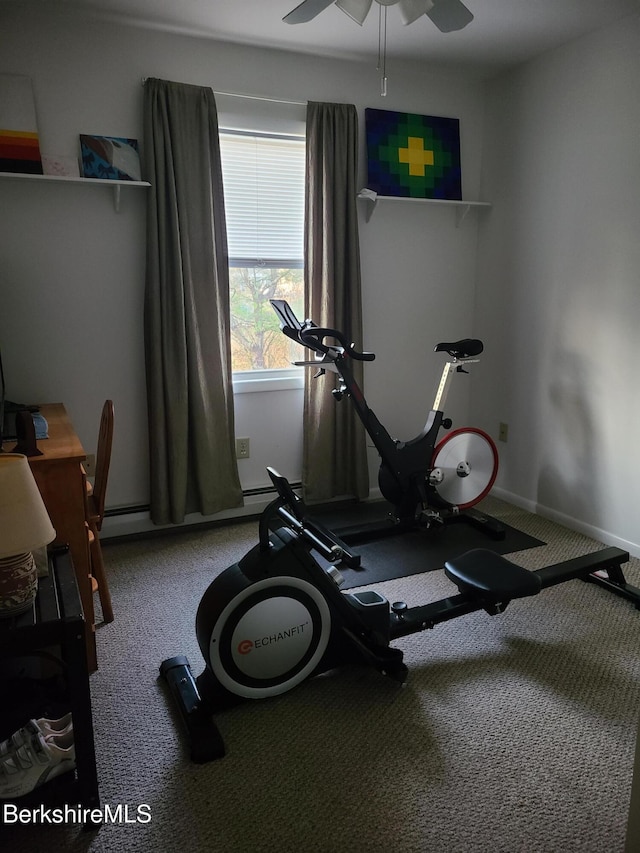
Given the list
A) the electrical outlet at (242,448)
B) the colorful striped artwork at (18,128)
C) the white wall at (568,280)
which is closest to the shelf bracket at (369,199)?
the white wall at (568,280)

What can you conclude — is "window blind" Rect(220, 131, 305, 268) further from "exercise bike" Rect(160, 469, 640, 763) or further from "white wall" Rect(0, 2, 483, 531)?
"exercise bike" Rect(160, 469, 640, 763)

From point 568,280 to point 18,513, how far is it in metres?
2.94

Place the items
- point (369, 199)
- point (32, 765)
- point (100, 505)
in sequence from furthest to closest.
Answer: point (369, 199) < point (100, 505) < point (32, 765)

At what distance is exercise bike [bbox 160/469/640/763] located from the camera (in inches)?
69.9

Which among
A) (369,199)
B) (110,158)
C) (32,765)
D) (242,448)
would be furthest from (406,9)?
(32,765)

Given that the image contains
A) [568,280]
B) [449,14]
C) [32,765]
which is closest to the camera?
[32,765]

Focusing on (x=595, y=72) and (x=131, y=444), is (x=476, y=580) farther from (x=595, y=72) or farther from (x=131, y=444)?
(x=595, y=72)

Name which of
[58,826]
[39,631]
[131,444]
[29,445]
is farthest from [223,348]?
[58,826]

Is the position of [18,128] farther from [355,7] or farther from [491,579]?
[491,579]

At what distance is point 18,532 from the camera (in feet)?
4.51

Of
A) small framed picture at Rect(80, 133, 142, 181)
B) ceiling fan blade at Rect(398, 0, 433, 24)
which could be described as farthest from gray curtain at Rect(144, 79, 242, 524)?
ceiling fan blade at Rect(398, 0, 433, 24)

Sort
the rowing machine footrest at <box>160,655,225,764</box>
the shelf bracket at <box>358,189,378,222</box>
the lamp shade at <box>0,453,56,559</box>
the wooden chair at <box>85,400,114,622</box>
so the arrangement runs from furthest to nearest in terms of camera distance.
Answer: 1. the shelf bracket at <box>358,189,378,222</box>
2. the wooden chair at <box>85,400,114,622</box>
3. the rowing machine footrest at <box>160,655,225,764</box>
4. the lamp shade at <box>0,453,56,559</box>

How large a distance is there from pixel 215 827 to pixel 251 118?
120 inches

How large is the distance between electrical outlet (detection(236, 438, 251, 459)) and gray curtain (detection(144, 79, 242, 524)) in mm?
129
